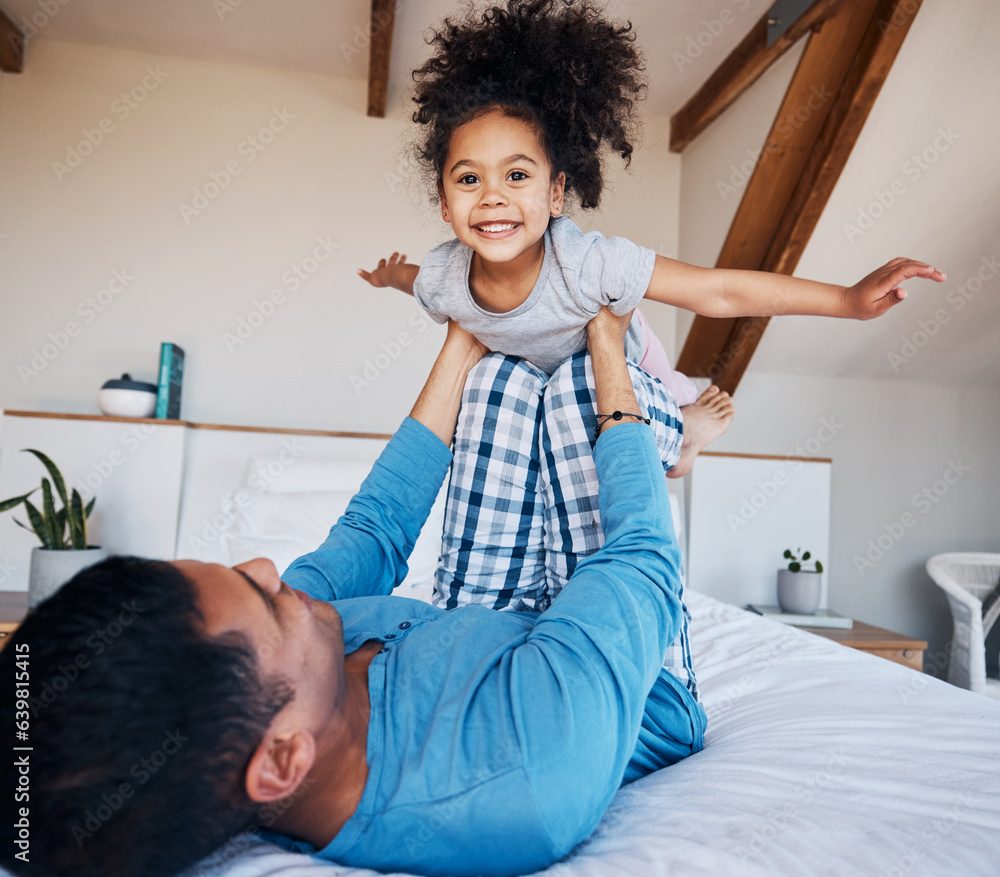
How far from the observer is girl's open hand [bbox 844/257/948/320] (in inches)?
38.5

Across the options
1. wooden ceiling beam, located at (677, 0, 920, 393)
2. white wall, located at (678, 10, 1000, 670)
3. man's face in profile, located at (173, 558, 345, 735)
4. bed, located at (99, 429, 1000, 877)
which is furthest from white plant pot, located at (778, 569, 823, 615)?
man's face in profile, located at (173, 558, 345, 735)

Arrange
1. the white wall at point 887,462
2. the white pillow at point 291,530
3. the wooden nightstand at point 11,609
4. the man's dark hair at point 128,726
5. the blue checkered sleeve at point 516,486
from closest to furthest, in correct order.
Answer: the man's dark hair at point 128,726 < the blue checkered sleeve at point 516,486 < the wooden nightstand at point 11,609 < the white pillow at point 291,530 < the white wall at point 887,462

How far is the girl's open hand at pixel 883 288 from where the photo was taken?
979 millimetres

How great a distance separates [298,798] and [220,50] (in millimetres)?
3072

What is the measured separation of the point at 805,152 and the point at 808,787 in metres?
2.42

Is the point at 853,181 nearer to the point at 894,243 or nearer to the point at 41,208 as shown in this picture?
the point at 894,243

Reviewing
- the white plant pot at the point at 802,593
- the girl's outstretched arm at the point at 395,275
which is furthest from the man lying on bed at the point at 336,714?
the white plant pot at the point at 802,593

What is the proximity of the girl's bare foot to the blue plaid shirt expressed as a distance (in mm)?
521

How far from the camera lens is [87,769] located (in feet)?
1.46

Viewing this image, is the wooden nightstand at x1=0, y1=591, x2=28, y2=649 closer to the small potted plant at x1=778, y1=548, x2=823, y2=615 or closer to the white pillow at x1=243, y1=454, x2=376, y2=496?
the white pillow at x1=243, y1=454, x2=376, y2=496

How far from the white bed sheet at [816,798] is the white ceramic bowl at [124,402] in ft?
7.32

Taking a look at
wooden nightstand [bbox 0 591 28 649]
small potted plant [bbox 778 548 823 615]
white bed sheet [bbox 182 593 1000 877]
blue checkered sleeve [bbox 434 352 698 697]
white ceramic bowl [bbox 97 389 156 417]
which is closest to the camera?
white bed sheet [bbox 182 593 1000 877]

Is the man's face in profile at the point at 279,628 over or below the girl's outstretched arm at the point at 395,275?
below

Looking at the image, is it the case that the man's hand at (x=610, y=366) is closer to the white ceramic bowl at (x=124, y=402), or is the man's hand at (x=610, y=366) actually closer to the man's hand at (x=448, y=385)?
the man's hand at (x=448, y=385)
